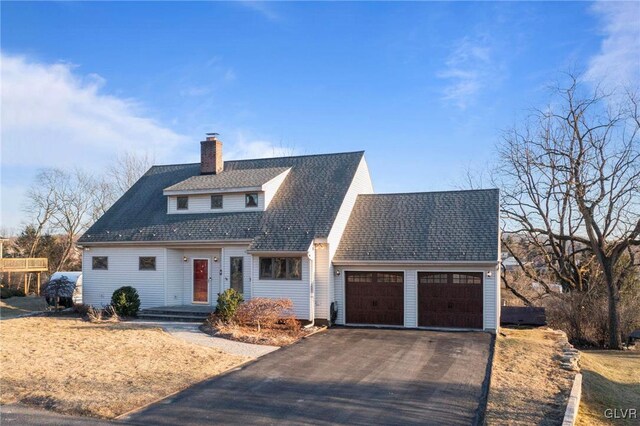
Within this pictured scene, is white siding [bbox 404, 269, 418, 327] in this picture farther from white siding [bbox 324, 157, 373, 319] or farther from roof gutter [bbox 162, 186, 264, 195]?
roof gutter [bbox 162, 186, 264, 195]

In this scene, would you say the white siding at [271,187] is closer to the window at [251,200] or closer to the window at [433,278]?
the window at [251,200]

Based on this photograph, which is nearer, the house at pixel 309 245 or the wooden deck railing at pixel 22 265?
the house at pixel 309 245

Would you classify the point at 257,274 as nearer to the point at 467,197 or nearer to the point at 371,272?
the point at 371,272

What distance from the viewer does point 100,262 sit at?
2102cm

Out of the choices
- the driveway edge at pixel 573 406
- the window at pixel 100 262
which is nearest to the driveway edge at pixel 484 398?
the driveway edge at pixel 573 406

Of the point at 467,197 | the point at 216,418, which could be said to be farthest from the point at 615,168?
the point at 216,418

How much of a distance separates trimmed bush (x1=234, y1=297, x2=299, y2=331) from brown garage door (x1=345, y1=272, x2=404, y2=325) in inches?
98.7

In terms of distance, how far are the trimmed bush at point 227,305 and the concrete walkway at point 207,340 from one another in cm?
90

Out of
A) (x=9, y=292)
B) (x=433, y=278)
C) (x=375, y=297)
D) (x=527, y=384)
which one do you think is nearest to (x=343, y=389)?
(x=527, y=384)

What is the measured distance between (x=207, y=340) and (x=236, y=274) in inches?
184

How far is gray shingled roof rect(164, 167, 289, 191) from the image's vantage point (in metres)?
20.5

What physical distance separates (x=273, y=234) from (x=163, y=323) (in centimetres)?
505

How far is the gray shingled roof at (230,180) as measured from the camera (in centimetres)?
2055

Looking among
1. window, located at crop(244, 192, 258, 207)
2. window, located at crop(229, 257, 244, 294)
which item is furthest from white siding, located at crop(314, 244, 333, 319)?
window, located at crop(244, 192, 258, 207)
